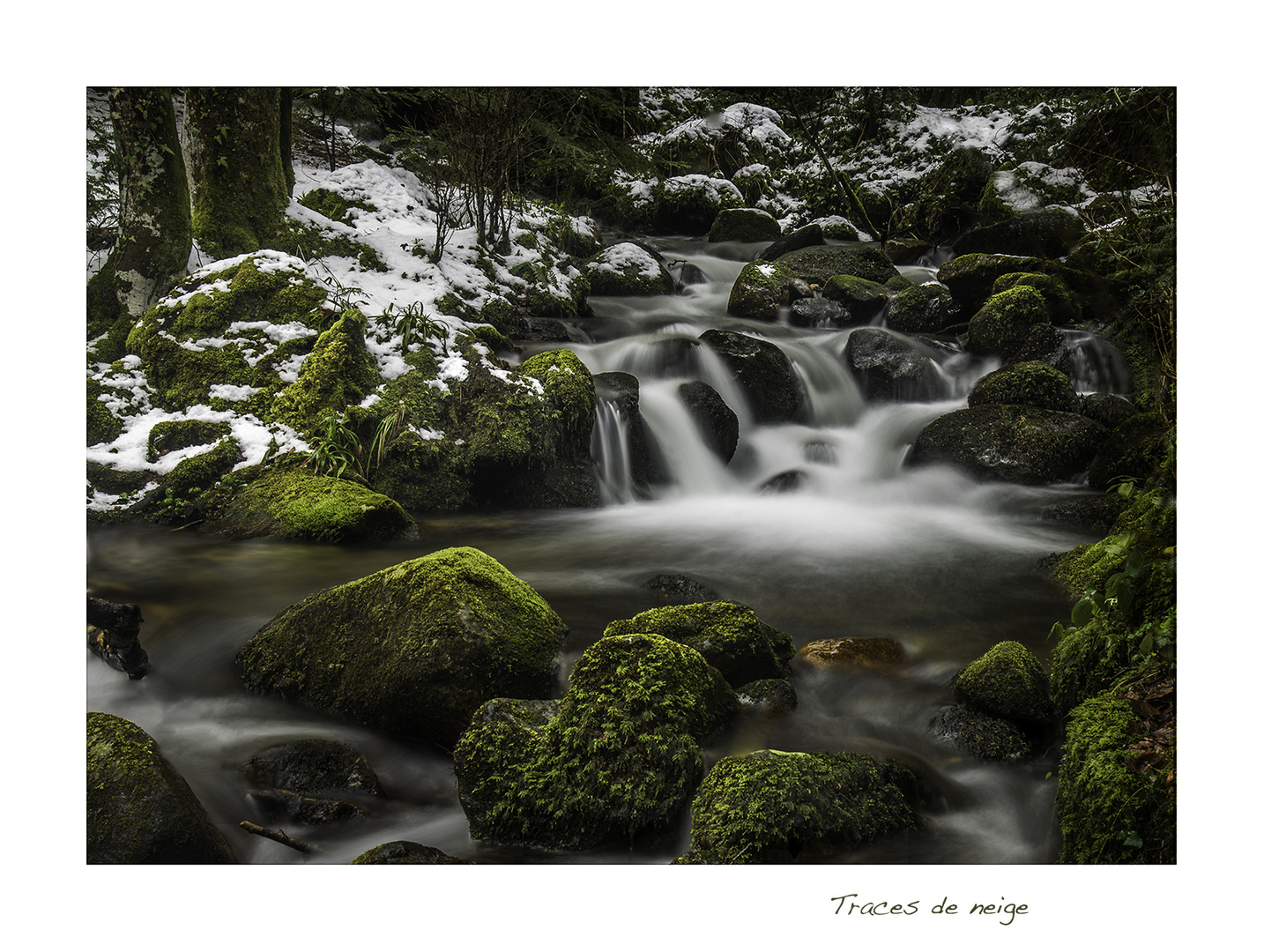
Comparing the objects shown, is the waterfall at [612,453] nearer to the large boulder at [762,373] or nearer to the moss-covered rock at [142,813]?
the large boulder at [762,373]

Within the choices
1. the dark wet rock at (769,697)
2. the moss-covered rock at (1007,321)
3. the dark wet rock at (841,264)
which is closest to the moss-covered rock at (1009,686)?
the dark wet rock at (769,697)

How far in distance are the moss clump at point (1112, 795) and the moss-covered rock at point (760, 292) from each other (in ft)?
17.5

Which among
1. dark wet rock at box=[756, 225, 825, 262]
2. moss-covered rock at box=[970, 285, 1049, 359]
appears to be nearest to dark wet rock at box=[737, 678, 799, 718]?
moss-covered rock at box=[970, 285, 1049, 359]

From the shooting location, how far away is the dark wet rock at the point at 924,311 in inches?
253

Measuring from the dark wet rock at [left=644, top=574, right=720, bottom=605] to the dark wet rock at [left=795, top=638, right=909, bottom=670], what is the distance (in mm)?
542

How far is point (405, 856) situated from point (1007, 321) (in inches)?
229

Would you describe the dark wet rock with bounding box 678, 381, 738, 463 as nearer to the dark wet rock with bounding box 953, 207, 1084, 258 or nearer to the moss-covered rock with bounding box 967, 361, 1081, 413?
the moss-covered rock with bounding box 967, 361, 1081, 413

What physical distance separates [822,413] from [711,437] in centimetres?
106

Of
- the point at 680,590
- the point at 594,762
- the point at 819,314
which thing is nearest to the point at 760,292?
the point at 819,314

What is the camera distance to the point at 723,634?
267 centimetres

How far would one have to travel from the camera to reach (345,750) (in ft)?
7.81
